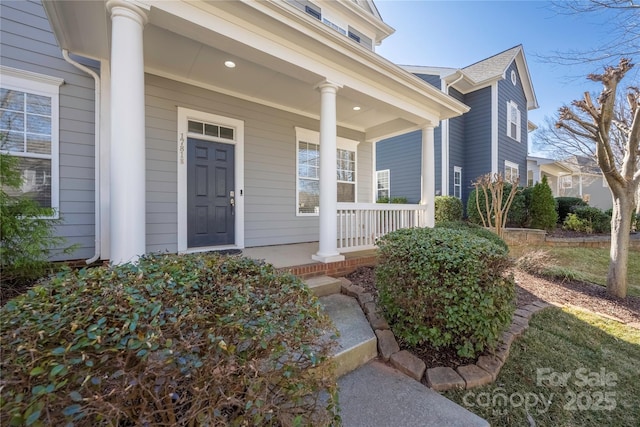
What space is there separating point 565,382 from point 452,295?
1.16 metres

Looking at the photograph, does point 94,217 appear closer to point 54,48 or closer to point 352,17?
point 54,48

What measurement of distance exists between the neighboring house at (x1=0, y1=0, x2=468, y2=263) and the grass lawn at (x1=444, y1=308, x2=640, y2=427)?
7.74ft

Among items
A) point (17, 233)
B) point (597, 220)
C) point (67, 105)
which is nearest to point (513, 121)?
point (597, 220)

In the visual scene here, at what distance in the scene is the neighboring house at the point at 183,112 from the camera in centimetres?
261

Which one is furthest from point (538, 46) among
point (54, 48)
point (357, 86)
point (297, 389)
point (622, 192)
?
point (54, 48)

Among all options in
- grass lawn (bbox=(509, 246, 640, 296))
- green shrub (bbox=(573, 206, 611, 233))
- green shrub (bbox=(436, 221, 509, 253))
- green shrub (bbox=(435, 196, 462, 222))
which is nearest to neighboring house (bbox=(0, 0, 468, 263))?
green shrub (bbox=(436, 221, 509, 253))

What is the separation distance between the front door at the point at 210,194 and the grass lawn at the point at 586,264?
5857 millimetres

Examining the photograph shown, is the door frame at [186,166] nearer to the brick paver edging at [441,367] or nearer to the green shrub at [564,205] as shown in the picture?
the brick paver edging at [441,367]

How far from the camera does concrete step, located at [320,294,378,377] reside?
2199 millimetres

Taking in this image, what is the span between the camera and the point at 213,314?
1209 mm

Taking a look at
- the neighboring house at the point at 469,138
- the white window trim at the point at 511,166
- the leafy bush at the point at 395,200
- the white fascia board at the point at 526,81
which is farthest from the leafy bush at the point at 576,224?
the white fascia board at the point at 526,81

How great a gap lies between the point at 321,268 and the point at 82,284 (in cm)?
287

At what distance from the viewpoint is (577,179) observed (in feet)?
63.9

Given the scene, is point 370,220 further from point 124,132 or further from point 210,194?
point 124,132
